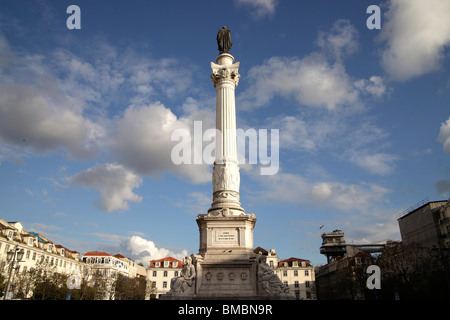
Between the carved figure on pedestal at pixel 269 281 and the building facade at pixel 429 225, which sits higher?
the building facade at pixel 429 225

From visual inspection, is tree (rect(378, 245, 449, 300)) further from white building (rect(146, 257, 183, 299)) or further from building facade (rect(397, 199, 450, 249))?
white building (rect(146, 257, 183, 299))

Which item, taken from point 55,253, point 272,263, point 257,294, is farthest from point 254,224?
point 272,263

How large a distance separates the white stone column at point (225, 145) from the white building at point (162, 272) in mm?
70822

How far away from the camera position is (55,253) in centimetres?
6800

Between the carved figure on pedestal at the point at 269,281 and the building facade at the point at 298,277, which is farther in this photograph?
the building facade at the point at 298,277

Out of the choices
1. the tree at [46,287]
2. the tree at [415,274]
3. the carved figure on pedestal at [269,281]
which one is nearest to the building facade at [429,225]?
the tree at [415,274]

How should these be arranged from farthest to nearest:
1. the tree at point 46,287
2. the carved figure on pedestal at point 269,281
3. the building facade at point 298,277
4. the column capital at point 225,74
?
the building facade at point 298,277 < the tree at point 46,287 < the column capital at point 225,74 < the carved figure on pedestal at point 269,281

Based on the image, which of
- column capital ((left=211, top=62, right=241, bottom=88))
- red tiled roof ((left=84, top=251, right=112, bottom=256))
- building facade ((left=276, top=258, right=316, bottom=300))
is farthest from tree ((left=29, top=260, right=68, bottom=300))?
building facade ((left=276, top=258, right=316, bottom=300))

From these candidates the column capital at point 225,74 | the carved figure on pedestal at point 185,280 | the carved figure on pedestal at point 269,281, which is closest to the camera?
the carved figure on pedestal at point 269,281

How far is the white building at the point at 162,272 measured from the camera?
90.2m

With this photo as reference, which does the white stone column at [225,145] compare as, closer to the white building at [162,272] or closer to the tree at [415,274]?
the tree at [415,274]

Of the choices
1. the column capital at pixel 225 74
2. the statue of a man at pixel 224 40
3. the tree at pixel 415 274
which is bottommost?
the tree at pixel 415 274
